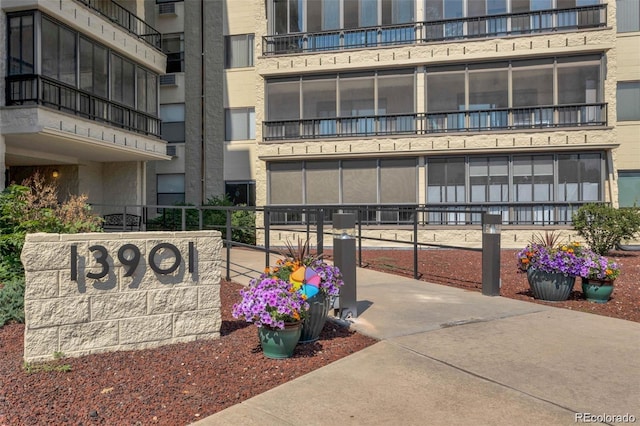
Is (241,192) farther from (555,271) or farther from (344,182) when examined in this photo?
(555,271)

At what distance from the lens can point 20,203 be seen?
9570 mm

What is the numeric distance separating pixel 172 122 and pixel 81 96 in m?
7.78

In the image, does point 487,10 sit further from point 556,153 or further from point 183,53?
point 183,53

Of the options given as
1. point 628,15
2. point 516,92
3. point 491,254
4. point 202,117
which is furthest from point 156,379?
point 628,15

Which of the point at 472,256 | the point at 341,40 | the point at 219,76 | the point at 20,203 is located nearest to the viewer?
the point at 20,203

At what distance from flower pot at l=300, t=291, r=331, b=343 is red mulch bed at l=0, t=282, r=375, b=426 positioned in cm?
11

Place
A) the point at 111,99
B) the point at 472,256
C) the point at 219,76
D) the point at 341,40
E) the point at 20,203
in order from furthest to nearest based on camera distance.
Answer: the point at 219,76, the point at 341,40, the point at 111,99, the point at 472,256, the point at 20,203

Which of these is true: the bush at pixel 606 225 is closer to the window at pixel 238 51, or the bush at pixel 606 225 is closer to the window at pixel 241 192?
the window at pixel 241 192

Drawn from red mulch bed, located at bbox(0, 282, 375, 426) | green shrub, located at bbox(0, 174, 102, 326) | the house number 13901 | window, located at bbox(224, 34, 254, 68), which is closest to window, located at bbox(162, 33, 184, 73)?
window, located at bbox(224, 34, 254, 68)

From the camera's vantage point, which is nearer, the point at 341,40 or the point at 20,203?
the point at 20,203

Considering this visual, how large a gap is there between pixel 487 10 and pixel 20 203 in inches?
660

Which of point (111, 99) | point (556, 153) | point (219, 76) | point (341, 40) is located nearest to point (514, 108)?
point (556, 153)

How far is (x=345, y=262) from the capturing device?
6.18 meters

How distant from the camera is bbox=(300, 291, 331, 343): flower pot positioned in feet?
16.8
